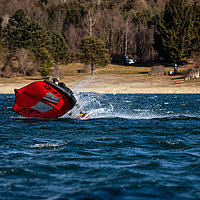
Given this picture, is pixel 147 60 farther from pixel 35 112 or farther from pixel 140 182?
pixel 140 182

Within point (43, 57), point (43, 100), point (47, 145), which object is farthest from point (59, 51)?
point (47, 145)

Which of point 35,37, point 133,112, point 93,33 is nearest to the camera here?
point 133,112

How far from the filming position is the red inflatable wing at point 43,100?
13945mm

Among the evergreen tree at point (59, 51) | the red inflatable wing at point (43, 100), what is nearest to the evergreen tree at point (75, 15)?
the evergreen tree at point (59, 51)

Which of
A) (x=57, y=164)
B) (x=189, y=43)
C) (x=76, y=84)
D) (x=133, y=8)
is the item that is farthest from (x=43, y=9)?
(x=57, y=164)

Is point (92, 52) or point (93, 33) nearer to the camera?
point (92, 52)

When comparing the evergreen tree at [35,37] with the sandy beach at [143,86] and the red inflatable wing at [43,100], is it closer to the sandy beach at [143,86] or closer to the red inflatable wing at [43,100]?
the sandy beach at [143,86]

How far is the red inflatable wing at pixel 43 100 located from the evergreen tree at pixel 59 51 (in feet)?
162

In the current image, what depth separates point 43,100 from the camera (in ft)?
46.6

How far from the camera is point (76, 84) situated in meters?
41.5

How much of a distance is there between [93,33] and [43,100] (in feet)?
206

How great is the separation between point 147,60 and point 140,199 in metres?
68.4

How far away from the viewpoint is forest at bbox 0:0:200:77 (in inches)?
2137

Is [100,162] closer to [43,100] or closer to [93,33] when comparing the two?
[43,100]
